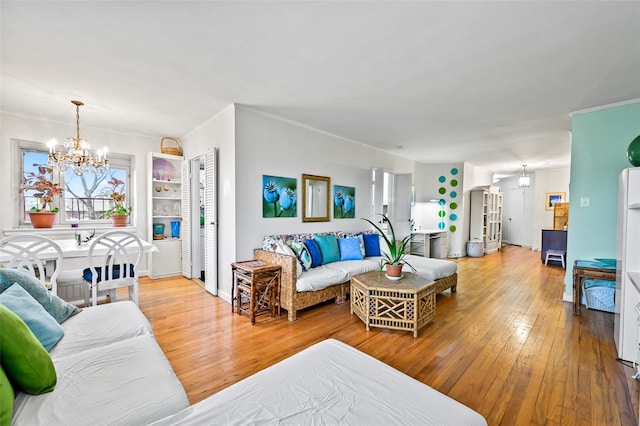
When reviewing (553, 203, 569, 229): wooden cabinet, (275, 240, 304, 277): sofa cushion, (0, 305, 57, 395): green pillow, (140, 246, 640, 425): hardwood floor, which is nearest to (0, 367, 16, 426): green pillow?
(0, 305, 57, 395): green pillow

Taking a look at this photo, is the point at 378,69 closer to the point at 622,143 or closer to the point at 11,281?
the point at 11,281

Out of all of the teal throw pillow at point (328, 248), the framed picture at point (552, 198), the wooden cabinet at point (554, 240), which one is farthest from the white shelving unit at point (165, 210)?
the framed picture at point (552, 198)

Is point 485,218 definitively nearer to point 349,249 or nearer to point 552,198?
point 552,198

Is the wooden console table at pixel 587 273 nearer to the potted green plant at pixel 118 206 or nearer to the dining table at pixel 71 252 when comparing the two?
the dining table at pixel 71 252

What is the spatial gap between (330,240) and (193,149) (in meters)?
2.79

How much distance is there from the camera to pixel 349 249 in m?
4.06

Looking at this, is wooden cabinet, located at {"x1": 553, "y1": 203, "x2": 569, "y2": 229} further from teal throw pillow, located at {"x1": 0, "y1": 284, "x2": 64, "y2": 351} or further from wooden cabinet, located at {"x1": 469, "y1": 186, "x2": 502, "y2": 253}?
teal throw pillow, located at {"x1": 0, "y1": 284, "x2": 64, "y2": 351}

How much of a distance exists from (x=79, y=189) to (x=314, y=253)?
3970 millimetres

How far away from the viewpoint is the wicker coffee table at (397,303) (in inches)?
105

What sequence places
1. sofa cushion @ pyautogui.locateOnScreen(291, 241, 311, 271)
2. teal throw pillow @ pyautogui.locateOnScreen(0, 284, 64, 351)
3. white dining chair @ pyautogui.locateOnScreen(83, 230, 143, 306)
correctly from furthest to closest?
1. sofa cushion @ pyautogui.locateOnScreen(291, 241, 311, 271)
2. white dining chair @ pyautogui.locateOnScreen(83, 230, 143, 306)
3. teal throw pillow @ pyautogui.locateOnScreen(0, 284, 64, 351)

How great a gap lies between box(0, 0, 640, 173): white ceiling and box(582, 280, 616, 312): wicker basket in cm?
218

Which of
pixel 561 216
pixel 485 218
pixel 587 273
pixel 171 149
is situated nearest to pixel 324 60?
pixel 171 149

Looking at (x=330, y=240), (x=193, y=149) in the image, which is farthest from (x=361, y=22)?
(x=193, y=149)

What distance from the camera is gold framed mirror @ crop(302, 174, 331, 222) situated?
13.9 feet
